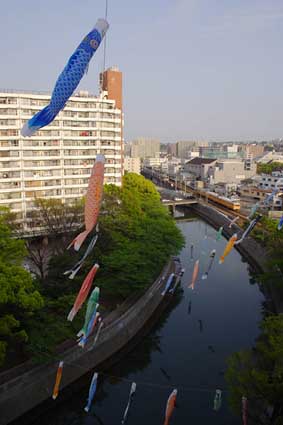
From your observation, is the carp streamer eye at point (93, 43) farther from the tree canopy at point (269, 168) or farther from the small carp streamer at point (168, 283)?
the tree canopy at point (269, 168)

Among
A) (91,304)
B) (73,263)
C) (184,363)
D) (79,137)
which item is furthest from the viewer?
(79,137)

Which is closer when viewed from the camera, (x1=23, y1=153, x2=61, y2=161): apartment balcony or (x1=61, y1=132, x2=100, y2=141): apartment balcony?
(x1=23, y1=153, x2=61, y2=161): apartment balcony

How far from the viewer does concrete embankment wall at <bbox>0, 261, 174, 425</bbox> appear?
35.0 feet

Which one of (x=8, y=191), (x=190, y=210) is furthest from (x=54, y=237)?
(x=190, y=210)

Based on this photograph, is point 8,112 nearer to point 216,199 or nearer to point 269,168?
point 216,199

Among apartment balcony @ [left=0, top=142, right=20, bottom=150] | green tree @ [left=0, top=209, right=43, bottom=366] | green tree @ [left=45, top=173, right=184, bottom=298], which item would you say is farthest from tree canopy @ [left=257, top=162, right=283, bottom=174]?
green tree @ [left=0, top=209, right=43, bottom=366]

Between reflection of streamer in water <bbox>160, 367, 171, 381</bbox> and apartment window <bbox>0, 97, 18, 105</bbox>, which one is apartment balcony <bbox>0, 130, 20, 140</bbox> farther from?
reflection of streamer in water <bbox>160, 367, 171, 381</bbox>

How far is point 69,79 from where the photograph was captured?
17.9 feet

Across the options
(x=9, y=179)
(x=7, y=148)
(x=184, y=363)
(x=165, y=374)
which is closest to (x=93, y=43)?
(x=165, y=374)

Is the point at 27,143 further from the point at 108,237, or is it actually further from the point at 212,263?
the point at 212,263

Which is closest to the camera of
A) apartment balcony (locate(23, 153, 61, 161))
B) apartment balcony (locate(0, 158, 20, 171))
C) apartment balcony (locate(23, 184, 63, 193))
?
apartment balcony (locate(0, 158, 20, 171))

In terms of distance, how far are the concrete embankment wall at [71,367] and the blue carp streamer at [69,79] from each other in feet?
29.4

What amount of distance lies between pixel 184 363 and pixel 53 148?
20.0m

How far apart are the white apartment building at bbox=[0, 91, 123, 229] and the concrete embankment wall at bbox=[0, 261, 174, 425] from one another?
13782 millimetres
